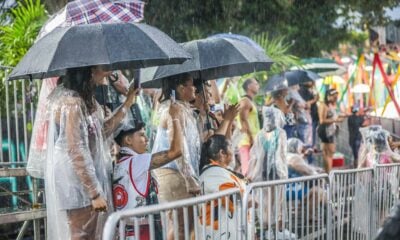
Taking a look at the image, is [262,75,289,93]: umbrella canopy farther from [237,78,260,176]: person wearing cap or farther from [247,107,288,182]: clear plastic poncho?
[247,107,288,182]: clear plastic poncho

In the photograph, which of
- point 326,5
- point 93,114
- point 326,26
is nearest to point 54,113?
point 93,114

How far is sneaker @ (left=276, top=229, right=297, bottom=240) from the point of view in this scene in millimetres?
6256

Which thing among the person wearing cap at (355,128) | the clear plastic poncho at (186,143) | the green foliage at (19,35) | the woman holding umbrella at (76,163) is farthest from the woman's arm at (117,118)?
the person wearing cap at (355,128)

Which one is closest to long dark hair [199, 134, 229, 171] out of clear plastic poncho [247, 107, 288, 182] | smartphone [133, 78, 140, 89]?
smartphone [133, 78, 140, 89]

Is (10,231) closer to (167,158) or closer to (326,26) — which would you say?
(167,158)

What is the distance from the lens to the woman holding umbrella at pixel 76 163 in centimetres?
573

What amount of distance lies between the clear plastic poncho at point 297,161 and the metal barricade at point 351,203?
256cm

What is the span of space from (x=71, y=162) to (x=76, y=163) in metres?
0.04

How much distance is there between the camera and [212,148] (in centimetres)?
716

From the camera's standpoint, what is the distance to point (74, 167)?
5.73m

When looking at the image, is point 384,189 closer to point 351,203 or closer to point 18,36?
point 351,203

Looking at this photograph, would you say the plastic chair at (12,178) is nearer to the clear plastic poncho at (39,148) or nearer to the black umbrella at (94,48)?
the clear plastic poncho at (39,148)

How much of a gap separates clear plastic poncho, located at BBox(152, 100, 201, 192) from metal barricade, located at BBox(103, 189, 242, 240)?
149 cm

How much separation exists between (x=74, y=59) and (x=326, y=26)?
17874mm
